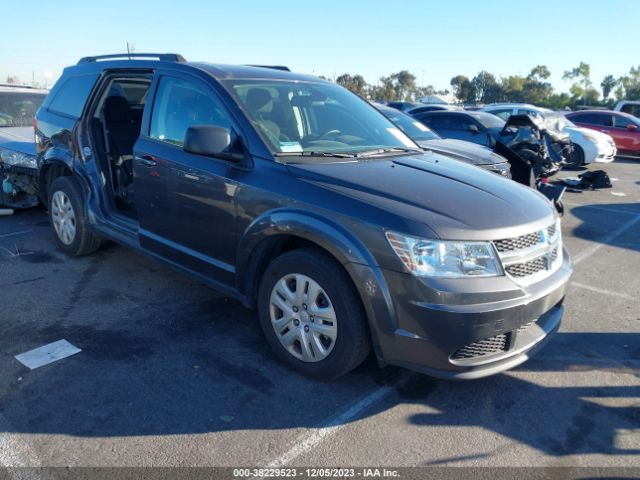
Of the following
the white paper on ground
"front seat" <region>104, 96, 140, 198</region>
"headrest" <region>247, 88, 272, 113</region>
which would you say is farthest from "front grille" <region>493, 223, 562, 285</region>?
"front seat" <region>104, 96, 140, 198</region>

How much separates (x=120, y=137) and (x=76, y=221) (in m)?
0.95

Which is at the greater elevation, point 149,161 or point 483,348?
point 149,161

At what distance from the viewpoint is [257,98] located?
12.5ft

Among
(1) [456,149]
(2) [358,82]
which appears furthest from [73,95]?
(2) [358,82]

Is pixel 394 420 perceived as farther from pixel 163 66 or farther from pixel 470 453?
pixel 163 66

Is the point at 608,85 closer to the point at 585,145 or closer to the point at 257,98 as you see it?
the point at 585,145

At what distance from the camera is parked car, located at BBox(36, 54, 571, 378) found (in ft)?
9.15

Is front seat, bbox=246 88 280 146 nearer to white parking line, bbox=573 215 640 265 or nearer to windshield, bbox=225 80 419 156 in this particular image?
windshield, bbox=225 80 419 156

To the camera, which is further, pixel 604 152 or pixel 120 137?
pixel 604 152

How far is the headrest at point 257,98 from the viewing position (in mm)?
3723

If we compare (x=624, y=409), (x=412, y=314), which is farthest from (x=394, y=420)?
(x=624, y=409)

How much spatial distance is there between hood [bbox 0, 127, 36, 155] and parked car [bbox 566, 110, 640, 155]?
16.5 metres

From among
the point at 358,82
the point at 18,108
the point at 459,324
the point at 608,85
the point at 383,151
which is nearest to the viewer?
the point at 459,324

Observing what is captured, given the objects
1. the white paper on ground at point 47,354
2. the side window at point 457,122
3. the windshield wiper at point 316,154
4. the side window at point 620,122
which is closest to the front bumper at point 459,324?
the windshield wiper at point 316,154
